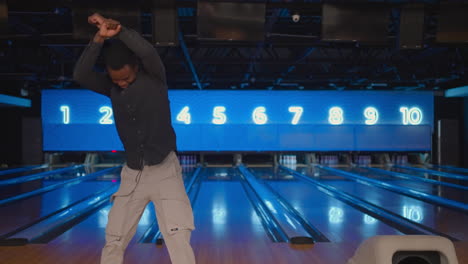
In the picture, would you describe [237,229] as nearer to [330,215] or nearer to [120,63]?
[330,215]

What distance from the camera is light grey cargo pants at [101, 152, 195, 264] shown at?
1.70m

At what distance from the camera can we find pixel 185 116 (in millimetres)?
9969

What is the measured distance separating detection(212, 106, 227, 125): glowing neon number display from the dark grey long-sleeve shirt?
8.16 meters

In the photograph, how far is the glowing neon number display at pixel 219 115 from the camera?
32.8 feet

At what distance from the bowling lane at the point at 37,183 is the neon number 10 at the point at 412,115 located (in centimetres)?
736

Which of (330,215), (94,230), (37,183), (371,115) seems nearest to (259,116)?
(371,115)

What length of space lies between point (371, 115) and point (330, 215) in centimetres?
636

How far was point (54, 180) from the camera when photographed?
721cm

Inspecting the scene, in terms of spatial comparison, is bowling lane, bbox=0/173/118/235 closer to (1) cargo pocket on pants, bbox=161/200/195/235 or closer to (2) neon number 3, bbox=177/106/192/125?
(1) cargo pocket on pants, bbox=161/200/195/235

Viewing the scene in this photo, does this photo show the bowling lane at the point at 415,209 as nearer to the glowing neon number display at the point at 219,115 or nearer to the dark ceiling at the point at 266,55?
the dark ceiling at the point at 266,55

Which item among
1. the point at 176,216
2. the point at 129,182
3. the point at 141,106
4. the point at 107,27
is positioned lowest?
the point at 176,216

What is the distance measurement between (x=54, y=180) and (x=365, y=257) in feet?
21.4

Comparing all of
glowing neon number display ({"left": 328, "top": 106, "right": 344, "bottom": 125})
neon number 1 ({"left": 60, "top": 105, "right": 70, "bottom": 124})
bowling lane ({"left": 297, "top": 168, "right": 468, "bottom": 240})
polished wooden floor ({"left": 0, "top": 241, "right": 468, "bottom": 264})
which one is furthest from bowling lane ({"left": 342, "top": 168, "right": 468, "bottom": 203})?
neon number 1 ({"left": 60, "top": 105, "right": 70, "bottom": 124})

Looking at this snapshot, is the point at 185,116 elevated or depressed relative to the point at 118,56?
elevated
